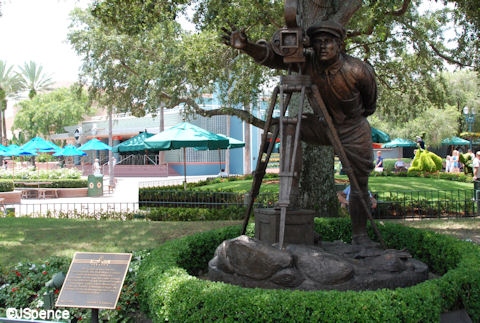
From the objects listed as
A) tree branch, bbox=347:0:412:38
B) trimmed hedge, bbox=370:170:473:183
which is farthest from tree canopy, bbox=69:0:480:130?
trimmed hedge, bbox=370:170:473:183

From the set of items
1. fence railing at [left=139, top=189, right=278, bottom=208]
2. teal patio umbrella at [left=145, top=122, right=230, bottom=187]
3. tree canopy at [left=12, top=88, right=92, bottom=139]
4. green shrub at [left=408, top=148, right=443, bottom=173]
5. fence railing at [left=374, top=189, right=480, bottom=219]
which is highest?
tree canopy at [left=12, top=88, right=92, bottom=139]

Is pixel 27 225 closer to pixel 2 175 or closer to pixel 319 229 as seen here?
pixel 319 229

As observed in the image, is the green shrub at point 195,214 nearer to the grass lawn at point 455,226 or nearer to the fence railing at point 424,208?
the fence railing at point 424,208

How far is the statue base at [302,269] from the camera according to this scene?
435cm

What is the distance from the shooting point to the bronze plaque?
12.8ft

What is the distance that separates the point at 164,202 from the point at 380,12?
7.61 m

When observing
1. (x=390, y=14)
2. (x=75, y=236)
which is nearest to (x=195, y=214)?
(x=75, y=236)

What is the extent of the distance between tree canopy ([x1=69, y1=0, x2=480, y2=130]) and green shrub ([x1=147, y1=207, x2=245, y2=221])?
356 centimetres

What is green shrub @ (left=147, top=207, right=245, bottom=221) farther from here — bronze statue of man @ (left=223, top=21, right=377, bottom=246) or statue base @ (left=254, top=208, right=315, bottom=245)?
statue base @ (left=254, top=208, right=315, bottom=245)

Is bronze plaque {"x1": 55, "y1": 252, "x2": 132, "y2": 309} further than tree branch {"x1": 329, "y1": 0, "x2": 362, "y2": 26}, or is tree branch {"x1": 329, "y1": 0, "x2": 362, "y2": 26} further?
tree branch {"x1": 329, "y1": 0, "x2": 362, "y2": 26}

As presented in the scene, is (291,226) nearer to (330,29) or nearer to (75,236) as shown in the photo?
(330,29)

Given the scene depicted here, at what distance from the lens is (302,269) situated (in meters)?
4.46

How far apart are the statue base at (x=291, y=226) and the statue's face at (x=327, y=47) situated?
1.73m

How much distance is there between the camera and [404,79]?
1811 cm
